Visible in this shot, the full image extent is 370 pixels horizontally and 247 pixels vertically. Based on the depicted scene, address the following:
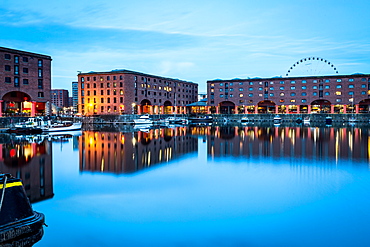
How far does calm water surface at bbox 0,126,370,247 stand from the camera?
8.35 m

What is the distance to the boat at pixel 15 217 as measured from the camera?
24.0 feet

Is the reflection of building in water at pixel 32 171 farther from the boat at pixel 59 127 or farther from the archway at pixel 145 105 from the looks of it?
the archway at pixel 145 105

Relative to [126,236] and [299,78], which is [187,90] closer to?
[299,78]

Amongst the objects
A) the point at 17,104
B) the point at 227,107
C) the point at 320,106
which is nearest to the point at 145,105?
the point at 227,107

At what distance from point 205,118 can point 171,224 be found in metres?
89.7

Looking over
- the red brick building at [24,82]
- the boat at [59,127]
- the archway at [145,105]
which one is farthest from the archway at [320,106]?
the red brick building at [24,82]

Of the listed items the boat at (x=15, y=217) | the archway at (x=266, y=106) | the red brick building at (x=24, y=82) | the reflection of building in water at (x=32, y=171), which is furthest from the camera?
the archway at (x=266, y=106)

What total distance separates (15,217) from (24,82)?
199ft

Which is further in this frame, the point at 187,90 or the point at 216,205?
the point at 187,90

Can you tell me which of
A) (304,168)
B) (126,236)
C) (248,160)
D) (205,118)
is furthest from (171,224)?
(205,118)

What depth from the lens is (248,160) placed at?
21172 mm

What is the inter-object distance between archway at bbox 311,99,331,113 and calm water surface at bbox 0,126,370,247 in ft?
284

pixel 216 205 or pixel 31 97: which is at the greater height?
pixel 31 97

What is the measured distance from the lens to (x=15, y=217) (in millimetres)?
7625
